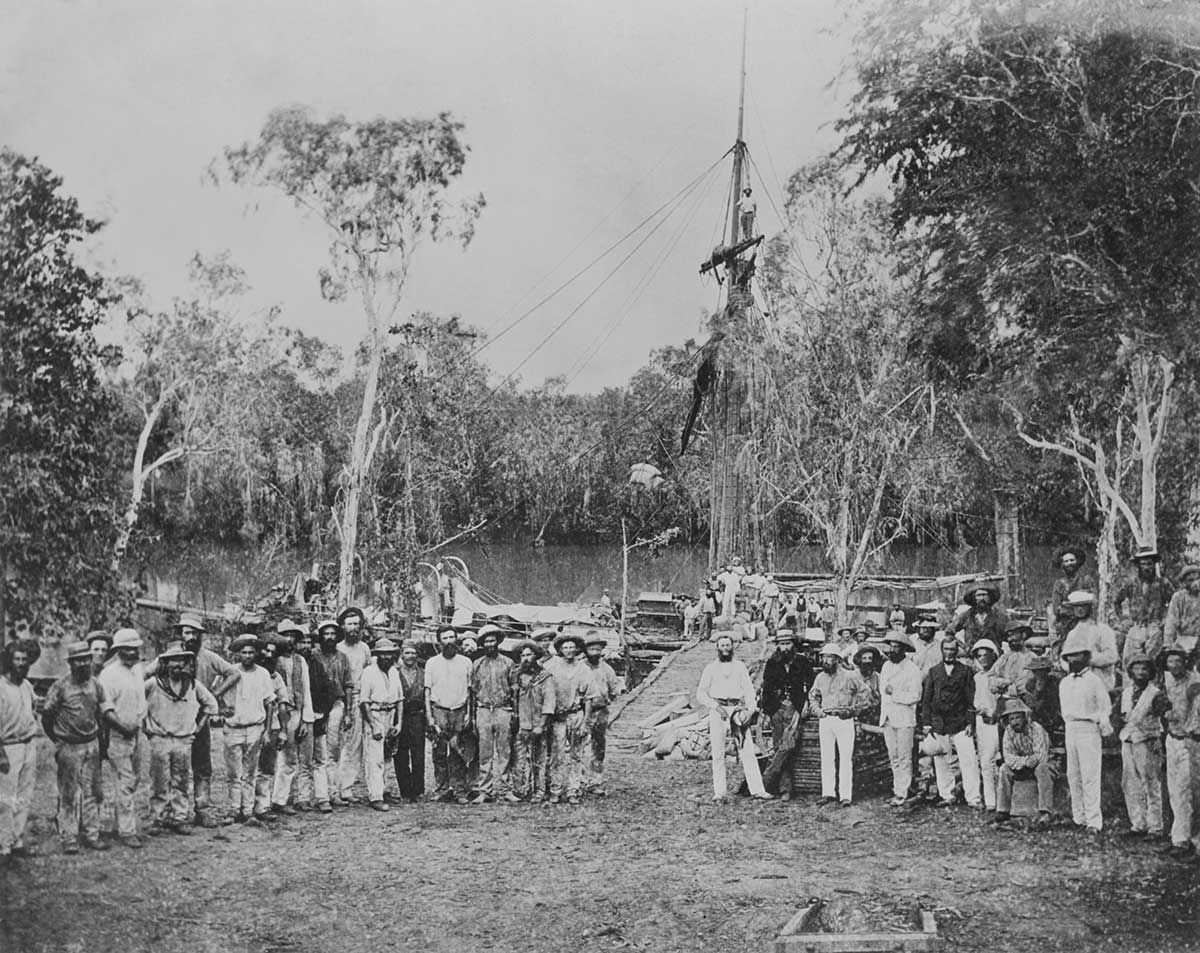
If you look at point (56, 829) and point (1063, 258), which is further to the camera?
point (1063, 258)

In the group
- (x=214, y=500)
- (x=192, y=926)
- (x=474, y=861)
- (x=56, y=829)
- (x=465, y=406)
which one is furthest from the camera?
(x=465, y=406)

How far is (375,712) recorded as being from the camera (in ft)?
23.2

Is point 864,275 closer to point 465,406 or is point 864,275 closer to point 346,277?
point 465,406

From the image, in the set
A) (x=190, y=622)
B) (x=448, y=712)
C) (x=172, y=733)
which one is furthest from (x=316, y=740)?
(x=190, y=622)

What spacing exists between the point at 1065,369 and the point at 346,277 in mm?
4115

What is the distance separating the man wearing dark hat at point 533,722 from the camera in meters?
7.38

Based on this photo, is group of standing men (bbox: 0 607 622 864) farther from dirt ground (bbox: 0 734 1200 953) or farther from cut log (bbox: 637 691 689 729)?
cut log (bbox: 637 691 689 729)

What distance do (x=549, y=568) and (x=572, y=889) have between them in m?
3.23

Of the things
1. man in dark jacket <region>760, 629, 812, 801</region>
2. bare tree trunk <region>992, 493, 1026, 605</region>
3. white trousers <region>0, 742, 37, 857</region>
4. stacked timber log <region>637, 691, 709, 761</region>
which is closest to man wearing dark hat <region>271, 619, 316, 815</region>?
white trousers <region>0, 742, 37, 857</region>

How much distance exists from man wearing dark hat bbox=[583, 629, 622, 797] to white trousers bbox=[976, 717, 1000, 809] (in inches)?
97.7

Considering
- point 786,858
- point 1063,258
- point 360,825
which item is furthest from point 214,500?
point 1063,258

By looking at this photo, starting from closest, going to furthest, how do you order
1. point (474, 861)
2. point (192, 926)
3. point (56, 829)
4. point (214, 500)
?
point (192, 926) < point (56, 829) < point (474, 861) < point (214, 500)

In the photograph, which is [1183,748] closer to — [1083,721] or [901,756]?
[1083,721]

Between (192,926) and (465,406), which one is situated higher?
(465,406)
